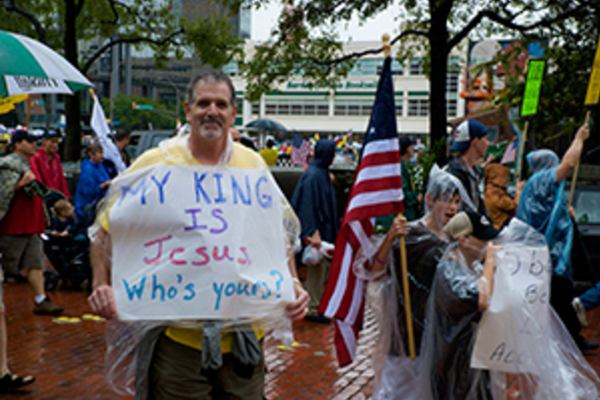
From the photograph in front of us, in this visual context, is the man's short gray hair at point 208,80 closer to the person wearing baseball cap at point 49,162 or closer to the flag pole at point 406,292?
the flag pole at point 406,292

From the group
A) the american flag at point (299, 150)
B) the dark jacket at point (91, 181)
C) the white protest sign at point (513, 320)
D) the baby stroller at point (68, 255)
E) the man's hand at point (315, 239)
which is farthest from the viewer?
the american flag at point (299, 150)

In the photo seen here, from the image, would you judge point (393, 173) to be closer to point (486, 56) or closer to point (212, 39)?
point (212, 39)

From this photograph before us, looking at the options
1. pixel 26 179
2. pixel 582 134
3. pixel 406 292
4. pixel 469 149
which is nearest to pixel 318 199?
pixel 469 149

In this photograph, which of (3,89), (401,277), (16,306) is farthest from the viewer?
(16,306)

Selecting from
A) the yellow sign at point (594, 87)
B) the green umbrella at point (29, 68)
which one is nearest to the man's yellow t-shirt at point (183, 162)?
the green umbrella at point (29, 68)

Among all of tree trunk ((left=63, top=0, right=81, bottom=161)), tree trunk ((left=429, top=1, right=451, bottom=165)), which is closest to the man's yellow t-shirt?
tree trunk ((left=429, top=1, right=451, bottom=165))

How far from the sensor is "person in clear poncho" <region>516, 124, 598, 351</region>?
6555 millimetres

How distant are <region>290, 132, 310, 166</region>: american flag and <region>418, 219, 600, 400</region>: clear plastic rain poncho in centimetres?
878

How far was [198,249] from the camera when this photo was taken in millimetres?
2730

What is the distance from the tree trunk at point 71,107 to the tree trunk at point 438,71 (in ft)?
30.5

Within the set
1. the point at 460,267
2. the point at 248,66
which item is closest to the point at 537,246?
the point at 460,267

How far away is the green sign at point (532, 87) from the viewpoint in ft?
28.7

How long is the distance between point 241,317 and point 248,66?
14.9 m

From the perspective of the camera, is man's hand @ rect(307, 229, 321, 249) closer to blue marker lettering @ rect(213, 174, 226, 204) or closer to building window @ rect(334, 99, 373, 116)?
blue marker lettering @ rect(213, 174, 226, 204)
